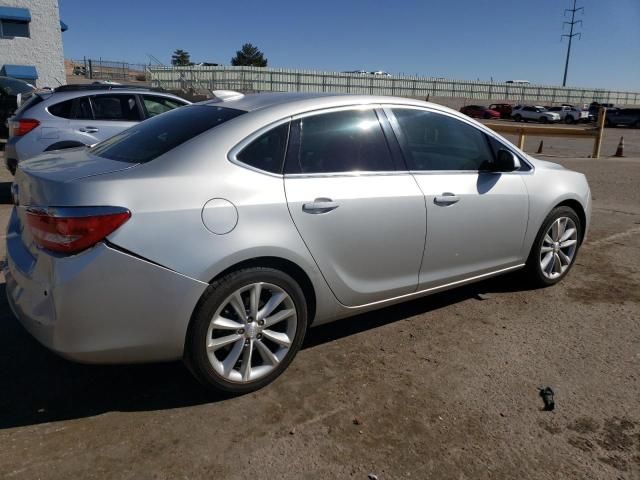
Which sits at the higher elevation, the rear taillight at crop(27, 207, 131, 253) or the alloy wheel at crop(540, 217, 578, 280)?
the rear taillight at crop(27, 207, 131, 253)

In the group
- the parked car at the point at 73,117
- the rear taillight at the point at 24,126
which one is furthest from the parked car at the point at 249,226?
the rear taillight at the point at 24,126

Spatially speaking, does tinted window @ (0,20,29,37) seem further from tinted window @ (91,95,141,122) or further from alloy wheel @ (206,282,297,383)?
alloy wheel @ (206,282,297,383)

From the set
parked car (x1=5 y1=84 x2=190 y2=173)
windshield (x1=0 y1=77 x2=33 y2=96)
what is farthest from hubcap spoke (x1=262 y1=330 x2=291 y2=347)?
windshield (x1=0 y1=77 x2=33 y2=96)

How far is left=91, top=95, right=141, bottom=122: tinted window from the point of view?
7758mm

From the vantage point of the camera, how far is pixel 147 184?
8.76 ft

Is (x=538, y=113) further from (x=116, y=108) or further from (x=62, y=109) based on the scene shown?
(x=62, y=109)

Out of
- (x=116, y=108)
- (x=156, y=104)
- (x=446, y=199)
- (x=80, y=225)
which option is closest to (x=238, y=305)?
(x=80, y=225)

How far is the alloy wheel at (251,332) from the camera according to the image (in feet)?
9.40

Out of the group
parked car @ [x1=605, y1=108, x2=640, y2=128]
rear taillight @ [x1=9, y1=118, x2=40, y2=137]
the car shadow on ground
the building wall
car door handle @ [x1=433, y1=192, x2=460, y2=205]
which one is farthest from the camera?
parked car @ [x1=605, y1=108, x2=640, y2=128]

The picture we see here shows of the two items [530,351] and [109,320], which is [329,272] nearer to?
[109,320]

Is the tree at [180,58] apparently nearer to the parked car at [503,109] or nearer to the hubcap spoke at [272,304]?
the parked car at [503,109]

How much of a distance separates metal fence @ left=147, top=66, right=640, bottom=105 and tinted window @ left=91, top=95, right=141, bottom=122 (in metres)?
22.5

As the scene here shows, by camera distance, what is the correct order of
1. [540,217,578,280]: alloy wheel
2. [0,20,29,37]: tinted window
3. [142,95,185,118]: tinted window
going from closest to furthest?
[540,217,578,280]: alloy wheel, [142,95,185,118]: tinted window, [0,20,29,37]: tinted window

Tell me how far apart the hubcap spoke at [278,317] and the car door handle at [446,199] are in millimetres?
1275
